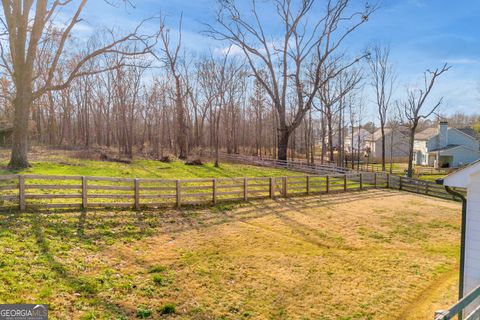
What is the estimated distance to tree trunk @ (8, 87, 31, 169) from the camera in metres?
15.4

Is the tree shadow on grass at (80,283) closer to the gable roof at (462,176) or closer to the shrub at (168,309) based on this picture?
the shrub at (168,309)

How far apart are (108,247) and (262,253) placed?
157 inches

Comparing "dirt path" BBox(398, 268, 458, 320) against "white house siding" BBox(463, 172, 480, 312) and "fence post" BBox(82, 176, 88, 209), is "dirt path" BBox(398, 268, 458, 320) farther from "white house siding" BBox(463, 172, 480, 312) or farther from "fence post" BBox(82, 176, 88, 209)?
"fence post" BBox(82, 176, 88, 209)

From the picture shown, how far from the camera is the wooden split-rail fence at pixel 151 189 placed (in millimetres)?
9984

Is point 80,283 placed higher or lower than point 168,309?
higher

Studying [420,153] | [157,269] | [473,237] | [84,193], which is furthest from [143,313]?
[420,153]

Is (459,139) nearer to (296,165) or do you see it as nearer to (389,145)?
(389,145)

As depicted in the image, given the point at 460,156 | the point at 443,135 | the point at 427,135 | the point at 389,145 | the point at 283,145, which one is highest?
the point at 427,135

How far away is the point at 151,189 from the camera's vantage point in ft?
39.9

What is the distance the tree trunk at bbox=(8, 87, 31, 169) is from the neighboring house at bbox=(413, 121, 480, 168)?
48752 millimetres

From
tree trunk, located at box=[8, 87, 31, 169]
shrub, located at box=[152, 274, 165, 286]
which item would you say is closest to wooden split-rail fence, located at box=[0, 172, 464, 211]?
tree trunk, located at box=[8, 87, 31, 169]

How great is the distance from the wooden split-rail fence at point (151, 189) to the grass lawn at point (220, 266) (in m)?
0.62

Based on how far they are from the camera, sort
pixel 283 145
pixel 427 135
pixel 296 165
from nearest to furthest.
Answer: pixel 296 165 → pixel 283 145 → pixel 427 135

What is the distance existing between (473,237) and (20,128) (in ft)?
58.1
